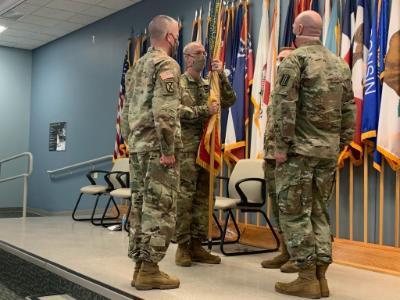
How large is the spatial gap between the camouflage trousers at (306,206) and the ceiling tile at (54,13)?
209 inches

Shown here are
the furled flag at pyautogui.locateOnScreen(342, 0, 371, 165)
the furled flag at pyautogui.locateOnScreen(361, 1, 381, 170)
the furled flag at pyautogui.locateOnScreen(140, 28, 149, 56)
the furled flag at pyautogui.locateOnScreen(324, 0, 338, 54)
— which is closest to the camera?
the furled flag at pyautogui.locateOnScreen(361, 1, 381, 170)

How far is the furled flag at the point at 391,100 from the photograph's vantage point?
11.2 ft

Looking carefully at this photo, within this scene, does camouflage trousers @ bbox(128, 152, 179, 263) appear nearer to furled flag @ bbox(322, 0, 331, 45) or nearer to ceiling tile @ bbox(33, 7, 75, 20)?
furled flag @ bbox(322, 0, 331, 45)

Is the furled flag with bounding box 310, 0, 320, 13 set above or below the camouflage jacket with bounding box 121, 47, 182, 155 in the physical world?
above

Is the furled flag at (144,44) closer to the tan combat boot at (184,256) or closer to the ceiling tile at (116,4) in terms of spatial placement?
the ceiling tile at (116,4)

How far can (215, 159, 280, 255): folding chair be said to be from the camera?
3.86 meters

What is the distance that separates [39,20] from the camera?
23.8 feet

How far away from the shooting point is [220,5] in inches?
197

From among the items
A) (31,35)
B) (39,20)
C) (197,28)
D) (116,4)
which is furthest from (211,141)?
(31,35)

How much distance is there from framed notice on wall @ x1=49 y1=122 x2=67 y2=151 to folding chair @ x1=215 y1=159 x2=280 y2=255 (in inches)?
172

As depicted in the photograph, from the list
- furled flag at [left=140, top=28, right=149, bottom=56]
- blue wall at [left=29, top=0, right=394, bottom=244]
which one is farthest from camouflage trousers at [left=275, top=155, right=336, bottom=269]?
furled flag at [left=140, top=28, right=149, bottom=56]

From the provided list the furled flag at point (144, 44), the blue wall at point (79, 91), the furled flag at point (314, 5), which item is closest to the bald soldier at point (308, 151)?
the furled flag at point (314, 5)

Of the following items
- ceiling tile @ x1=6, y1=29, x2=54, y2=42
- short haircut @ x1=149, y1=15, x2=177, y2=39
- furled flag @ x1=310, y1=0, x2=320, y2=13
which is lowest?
short haircut @ x1=149, y1=15, x2=177, y2=39

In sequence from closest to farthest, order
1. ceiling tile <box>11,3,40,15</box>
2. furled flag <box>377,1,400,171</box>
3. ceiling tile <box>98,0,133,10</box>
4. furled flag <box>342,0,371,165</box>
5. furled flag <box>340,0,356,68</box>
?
furled flag <box>377,1,400,171</box> < furled flag <box>342,0,371,165</box> < furled flag <box>340,0,356,68</box> < ceiling tile <box>98,0,133,10</box> < ceiling tile <box>11,3,40,15</box>
